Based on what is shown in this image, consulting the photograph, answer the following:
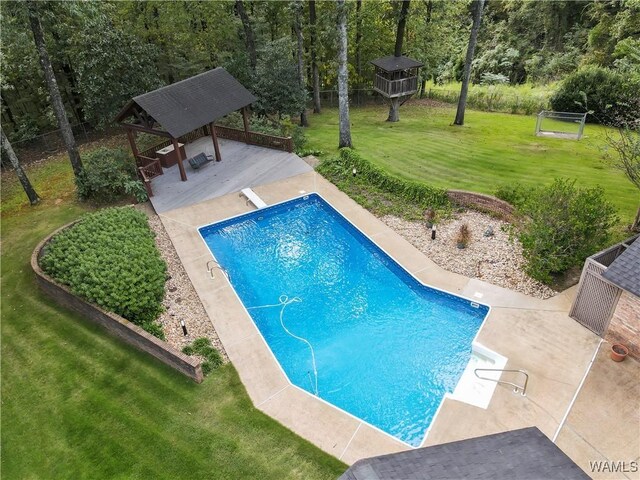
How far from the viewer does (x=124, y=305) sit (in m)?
12.9

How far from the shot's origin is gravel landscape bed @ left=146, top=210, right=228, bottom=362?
1280 cm

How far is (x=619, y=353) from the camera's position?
1111cm

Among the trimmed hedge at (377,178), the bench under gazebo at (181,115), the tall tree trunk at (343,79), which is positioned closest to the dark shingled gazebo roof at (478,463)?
the trimmed hedge at (377,178)

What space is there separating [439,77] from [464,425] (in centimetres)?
4015

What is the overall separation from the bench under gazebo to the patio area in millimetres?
437

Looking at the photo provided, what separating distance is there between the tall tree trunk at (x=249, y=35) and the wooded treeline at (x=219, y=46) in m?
0.06

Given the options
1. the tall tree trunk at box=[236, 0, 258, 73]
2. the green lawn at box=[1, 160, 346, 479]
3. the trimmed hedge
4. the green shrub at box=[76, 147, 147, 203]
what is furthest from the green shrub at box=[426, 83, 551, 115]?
the green lawn at box=[1, 160, 346, 479]

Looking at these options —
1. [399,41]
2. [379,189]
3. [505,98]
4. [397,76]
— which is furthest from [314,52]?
[505,98]

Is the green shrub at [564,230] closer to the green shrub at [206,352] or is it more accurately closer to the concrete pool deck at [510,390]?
the concrete pool deck at [510,390]

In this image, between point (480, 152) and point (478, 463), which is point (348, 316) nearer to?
point (478, 463)

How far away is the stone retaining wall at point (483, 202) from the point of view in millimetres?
16875

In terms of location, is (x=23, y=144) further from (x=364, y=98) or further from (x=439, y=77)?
(x=439, y=77)

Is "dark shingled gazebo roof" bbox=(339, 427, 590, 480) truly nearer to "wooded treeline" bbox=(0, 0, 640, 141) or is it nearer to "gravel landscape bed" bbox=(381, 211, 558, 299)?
"gravel landscape bed" bbox=(381, 211, 558, 299)

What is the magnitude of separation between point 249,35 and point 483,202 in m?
18.2
